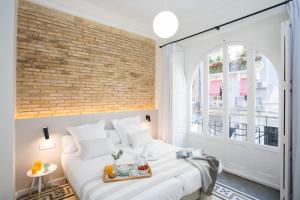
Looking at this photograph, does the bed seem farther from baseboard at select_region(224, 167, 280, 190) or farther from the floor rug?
baseboard at select_region(224, 167, 280, 190)

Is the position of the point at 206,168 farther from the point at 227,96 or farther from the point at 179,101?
the point at 179,101

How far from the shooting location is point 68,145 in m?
2.46

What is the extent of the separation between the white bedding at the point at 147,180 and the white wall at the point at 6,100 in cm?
61

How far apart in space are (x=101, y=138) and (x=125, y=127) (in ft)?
1.92

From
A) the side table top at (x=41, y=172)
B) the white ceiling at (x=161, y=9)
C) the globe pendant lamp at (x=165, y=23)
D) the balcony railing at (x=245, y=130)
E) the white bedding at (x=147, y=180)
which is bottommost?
the side table top at (x=41, y=172)

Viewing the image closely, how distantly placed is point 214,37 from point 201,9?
0.60 m

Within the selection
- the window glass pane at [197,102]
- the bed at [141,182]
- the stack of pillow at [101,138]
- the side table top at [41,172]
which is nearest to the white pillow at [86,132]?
the stack of pillow at [101,138]

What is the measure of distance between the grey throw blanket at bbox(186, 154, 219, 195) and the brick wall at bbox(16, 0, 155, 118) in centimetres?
189

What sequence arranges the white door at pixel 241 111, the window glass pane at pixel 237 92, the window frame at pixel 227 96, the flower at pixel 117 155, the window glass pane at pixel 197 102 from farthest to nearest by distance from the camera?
1. the window glass pane at pixel 197 102
2. the window glass pane at pixel 237 92
3. the window frame at pixel 227 96
4. the white door at pixel 241 111
5. the flower at pixel 117 155

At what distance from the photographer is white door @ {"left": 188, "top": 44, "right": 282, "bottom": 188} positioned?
8.23ft

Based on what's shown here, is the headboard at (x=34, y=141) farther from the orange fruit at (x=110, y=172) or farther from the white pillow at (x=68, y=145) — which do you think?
the orange fruit at (x=110, y=172)

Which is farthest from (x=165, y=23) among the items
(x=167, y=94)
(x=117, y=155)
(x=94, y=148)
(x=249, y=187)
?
(x=249, y=187)

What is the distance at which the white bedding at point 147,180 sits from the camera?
1.47 m

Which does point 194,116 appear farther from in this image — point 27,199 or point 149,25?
point 27,199
